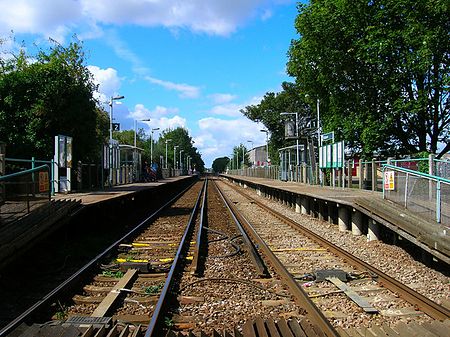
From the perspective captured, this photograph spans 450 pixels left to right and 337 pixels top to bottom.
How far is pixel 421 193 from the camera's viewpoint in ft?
29.4

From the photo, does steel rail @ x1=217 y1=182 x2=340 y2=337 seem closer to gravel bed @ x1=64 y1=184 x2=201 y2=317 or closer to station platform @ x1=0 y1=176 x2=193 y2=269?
gravel bed @ x1=64 y1=184 x2=201 y2=317

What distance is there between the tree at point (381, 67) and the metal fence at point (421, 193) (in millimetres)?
13118

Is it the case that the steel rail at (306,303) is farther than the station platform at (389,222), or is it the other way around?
the station platform at (389,222)

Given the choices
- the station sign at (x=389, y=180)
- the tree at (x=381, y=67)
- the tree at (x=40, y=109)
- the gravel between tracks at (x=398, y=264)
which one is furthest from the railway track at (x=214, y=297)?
the tree at (x=381, y=67)

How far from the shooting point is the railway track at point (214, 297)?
480cm

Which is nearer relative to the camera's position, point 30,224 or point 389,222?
point 30,224

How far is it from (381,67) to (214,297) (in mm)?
20533

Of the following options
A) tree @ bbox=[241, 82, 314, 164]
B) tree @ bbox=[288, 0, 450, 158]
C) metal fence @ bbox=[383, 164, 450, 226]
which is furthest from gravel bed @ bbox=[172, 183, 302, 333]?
tree @ bbox=[241, 82, 314, 164]

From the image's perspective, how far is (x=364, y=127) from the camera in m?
24.1

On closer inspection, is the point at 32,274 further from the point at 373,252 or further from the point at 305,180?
the point at 305,180

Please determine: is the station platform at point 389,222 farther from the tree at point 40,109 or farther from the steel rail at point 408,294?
the tree at point 40,109

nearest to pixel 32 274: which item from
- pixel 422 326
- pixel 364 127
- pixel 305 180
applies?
pixel 422 326

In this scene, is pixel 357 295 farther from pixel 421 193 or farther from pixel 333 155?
pixel 333 155

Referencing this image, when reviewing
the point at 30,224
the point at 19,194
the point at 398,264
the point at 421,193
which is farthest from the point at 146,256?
the point at 421,193
